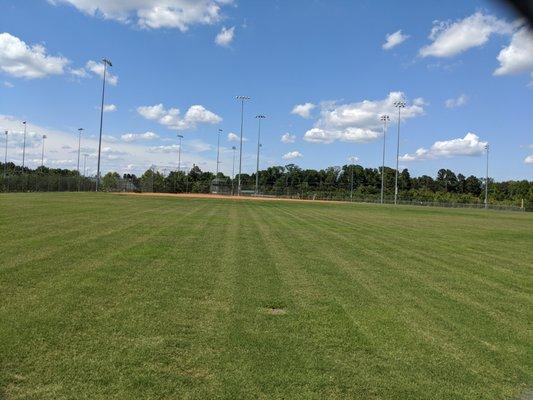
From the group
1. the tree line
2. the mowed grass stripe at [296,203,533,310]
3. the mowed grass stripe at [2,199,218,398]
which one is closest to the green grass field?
the mowed grass stripe at [2,199,218,398]

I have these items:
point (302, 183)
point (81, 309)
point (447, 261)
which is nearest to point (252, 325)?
point (81, 309)

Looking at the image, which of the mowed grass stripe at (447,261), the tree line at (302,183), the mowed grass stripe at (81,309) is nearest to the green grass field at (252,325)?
the mowed grass stripe at (81,309)

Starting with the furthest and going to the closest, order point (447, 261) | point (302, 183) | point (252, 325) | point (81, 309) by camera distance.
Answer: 1. point (302, 183)
2. point (447, 261)
3. point (81, 309)
4. point (252, 325)

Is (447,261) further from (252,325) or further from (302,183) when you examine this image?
(302,183)

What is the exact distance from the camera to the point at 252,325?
7242 millimetres

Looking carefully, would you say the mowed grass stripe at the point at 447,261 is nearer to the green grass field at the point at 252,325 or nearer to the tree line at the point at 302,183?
the green grass field at the point at 252,325

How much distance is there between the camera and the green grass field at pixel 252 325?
5254mm

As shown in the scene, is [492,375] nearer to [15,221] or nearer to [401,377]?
[401,377]

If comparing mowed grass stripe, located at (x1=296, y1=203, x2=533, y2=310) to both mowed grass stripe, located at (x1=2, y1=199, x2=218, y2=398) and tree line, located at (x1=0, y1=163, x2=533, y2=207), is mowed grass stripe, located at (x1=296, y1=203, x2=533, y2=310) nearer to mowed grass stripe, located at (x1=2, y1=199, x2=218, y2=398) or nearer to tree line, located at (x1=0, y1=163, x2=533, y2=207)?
mowed grass stripe, located at (x1=2, y1=199, x2=218, y2=398)

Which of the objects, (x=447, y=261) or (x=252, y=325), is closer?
(x=252, y=325)

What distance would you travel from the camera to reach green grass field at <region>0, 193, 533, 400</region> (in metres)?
5.25

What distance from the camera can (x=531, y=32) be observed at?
7.58 feet

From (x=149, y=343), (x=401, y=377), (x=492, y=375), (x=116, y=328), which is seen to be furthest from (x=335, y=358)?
(x=116, y=328)

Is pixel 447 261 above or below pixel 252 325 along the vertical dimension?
above
